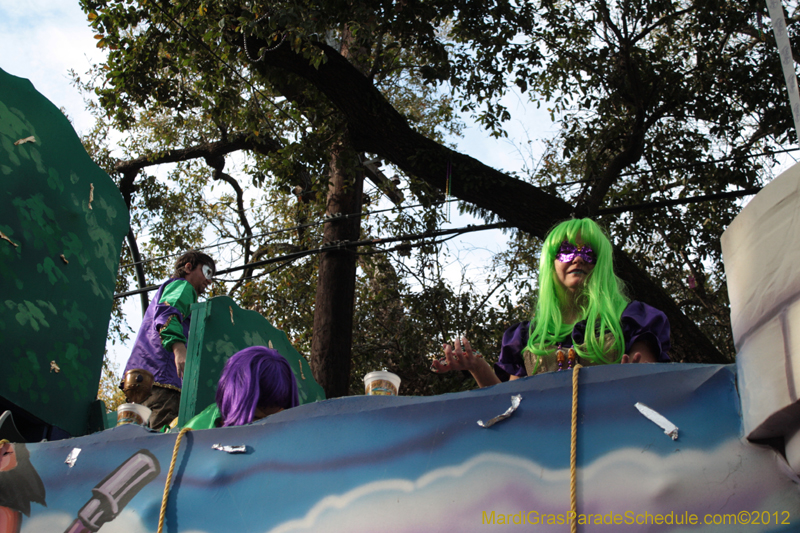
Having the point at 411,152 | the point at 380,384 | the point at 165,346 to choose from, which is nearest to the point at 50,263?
the point at 165,346

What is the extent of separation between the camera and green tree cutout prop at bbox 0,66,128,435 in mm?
2881

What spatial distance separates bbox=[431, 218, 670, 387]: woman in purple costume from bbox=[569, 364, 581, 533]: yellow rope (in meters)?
0.48

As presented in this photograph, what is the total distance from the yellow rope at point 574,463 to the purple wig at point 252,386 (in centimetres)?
100

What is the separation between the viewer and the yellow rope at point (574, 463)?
5.06 feet

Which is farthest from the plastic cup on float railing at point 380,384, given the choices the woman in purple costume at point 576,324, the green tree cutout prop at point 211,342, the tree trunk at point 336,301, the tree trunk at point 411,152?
the tree trunk at point 336,301

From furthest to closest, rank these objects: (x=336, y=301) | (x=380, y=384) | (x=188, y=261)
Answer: (x=336, y=301) → (x=188, y=261) → (x=380, y=384)

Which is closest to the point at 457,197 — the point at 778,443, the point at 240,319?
the point at 240,319

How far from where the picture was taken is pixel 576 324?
7.87 feet

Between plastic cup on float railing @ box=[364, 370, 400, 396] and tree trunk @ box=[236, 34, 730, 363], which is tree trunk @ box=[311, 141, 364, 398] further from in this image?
plastic cup on float railing @ box=[364, 370, 400, 396]

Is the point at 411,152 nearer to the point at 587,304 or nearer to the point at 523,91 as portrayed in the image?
the point at 523,91

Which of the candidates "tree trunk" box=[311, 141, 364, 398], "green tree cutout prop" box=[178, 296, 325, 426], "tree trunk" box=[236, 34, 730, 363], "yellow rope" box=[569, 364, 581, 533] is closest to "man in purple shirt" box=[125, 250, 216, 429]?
"green tree cutout prop" box=[178, 296, 325, 426]

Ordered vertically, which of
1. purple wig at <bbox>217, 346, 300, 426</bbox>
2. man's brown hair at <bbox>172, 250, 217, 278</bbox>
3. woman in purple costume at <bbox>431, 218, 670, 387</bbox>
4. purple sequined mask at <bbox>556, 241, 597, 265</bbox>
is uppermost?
man's brown hair at <bbox>172, 250, 217, 278</bbox>

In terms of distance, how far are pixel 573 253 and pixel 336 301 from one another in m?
5.11

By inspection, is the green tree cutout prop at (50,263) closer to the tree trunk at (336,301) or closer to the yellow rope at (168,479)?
the yellow rope at (168,479)
